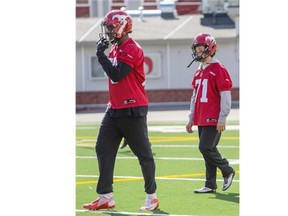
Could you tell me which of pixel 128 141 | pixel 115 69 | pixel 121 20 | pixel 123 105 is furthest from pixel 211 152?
pixel 121 20

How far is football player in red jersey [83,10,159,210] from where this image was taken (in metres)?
8.48

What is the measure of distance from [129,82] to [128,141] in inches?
23.6

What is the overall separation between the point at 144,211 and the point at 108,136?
0.84 m

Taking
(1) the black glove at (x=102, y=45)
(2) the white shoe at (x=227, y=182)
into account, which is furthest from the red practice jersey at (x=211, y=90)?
(1) the black glove at (x=102, y=45)

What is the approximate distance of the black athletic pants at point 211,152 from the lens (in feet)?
32.1

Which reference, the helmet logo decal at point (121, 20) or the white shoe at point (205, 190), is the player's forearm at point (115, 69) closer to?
the helmet logo decal at point (121, 20)

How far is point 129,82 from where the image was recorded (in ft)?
28.0

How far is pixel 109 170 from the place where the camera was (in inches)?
345

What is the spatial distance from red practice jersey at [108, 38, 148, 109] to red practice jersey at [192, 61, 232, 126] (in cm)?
135

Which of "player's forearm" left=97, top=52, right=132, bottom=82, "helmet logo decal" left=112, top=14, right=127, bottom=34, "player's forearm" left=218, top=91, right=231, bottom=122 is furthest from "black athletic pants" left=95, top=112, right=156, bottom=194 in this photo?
"player's forearm" left=218, top=91, right=231, bottom=122

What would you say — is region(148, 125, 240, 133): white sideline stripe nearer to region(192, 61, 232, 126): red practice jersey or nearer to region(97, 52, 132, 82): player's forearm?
region(192, 61, 232, 126): red practice jersey

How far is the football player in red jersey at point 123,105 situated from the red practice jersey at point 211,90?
52.3 inches
